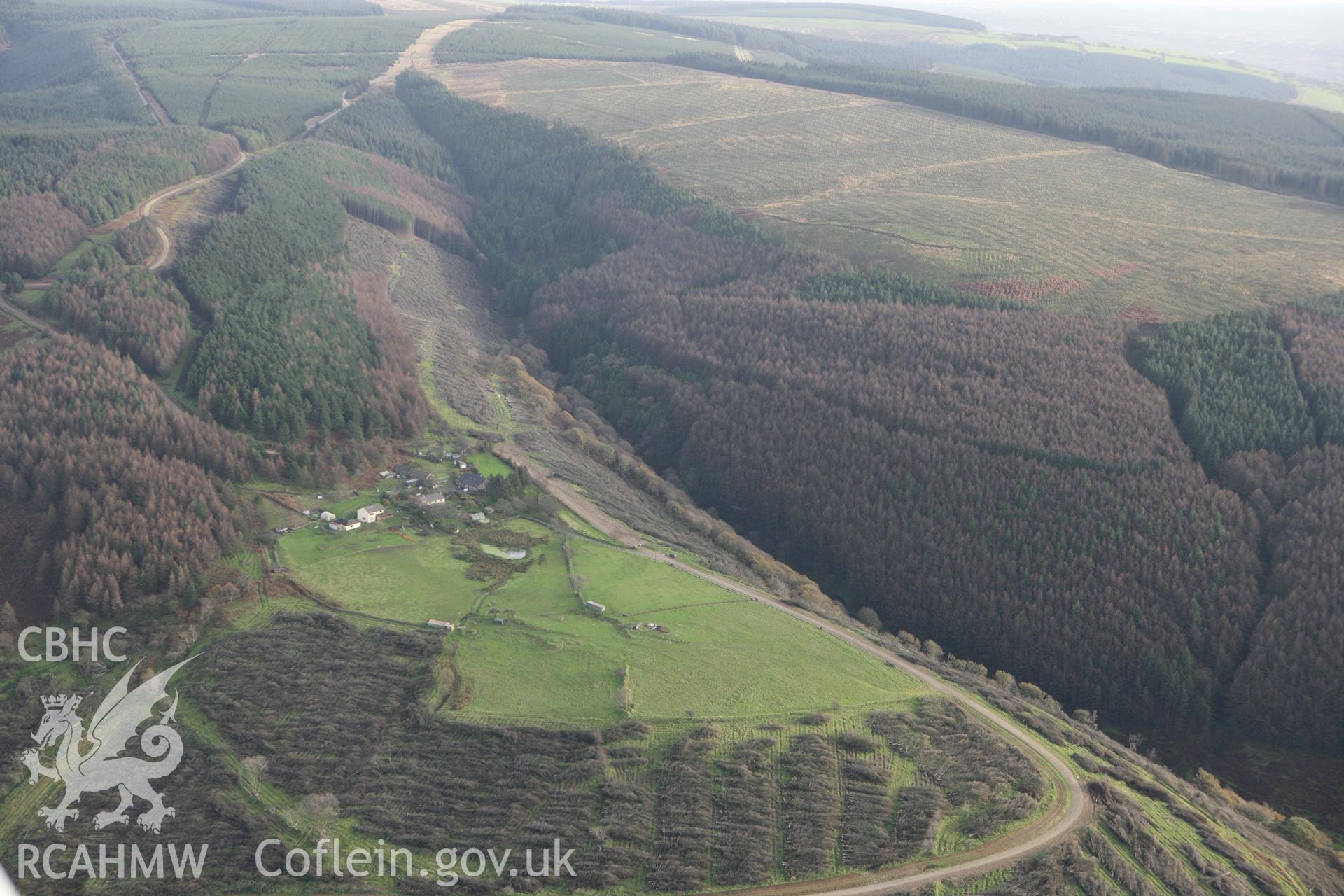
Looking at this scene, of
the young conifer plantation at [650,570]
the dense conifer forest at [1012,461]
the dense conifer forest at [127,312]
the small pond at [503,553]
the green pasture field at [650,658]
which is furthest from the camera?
the dense conifer forest at [127,312]

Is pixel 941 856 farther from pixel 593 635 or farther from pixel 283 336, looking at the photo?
pixel 283 336

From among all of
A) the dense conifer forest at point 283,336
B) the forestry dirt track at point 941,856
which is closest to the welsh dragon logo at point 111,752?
the forestry dirt track at point 941,856

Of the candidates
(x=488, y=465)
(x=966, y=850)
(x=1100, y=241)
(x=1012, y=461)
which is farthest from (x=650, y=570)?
(x=1100, y=241)

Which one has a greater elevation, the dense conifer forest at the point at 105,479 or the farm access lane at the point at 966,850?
the dense conifer forest at the point at 105,479

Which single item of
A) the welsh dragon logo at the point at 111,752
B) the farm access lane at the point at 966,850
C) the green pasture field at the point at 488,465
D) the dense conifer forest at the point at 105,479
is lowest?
the welsh dragon logo at the point at 111,752

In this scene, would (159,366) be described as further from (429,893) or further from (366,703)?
(429,893)

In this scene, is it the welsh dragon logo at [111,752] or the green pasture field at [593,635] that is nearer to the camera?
the welsh dragon logo at [111,752]

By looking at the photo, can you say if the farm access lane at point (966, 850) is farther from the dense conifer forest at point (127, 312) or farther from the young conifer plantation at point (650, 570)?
the dense conifer forest at point (127, 312)

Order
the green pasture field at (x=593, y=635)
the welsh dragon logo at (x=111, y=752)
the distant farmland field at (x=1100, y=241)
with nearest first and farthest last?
the welsh dragon logo at (x=111, y=752)
the green pasture field at (x=593, y=635)
the distant farmland field at (x=1100, y=241)
